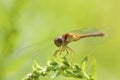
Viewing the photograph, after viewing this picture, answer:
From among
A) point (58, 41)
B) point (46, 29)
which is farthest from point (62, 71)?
point (46, 29)

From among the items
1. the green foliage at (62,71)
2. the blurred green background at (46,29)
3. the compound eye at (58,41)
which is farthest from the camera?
the blurred green background at (46,29)

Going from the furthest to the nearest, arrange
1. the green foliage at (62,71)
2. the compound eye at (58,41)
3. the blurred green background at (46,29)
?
1. the blurred green background at (46,29)
2. the compound eye at (58,41)
3. the green foliage at (62,71)

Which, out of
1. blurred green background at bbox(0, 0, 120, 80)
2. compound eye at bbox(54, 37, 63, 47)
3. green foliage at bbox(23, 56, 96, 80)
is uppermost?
blurred green background at bbox(0, 0, 120, 80)

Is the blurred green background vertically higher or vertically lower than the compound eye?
higher

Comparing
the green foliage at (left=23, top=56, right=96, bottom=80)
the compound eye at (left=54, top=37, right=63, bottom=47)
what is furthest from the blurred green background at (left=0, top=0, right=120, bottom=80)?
the green foliage at (left=23, top=56, right=96, bottom=80)

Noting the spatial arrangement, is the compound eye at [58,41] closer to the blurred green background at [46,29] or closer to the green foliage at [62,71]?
the blurred green background at [46,29]

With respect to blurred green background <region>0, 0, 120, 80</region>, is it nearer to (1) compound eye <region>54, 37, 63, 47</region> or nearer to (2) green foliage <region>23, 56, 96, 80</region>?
(1) compound eye <region>54, 37, 63, 47</region>

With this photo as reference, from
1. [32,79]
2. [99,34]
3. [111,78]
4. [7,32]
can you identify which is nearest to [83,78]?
[32,79]

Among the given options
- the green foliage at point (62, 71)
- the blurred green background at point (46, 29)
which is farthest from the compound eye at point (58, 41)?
the green foliage at point (62, 71)
